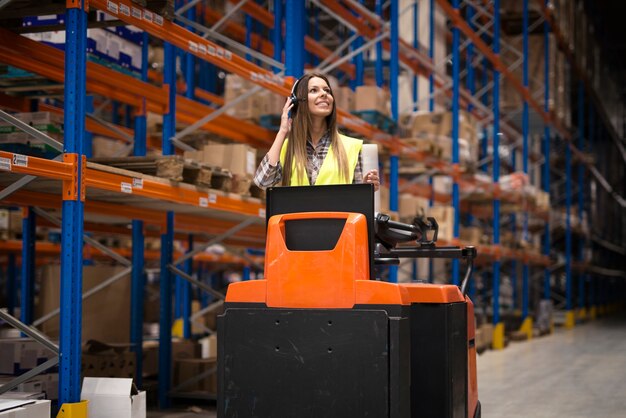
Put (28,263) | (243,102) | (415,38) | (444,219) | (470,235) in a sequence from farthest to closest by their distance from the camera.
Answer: (415,38)
(470,235)
(444,219)
(243,102)
(28,263)

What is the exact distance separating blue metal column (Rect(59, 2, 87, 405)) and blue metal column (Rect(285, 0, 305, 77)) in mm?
2824

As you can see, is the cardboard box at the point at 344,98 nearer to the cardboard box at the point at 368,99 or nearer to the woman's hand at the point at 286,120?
the cardboard box at the point at 368,99

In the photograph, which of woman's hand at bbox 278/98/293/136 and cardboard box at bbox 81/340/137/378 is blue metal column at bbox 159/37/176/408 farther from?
Result: woman's hand at bbox 278/98/293/136

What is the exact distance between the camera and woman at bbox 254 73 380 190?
369 centimetres

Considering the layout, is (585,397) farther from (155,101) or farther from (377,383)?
(377,383)

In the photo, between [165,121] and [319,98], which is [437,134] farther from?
[319,98]

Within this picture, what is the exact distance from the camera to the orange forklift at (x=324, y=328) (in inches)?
124

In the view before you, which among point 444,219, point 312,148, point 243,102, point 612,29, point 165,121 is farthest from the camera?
point 612,29

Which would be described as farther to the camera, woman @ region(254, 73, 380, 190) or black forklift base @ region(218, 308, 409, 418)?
woman @ region(254, 73, 380, 190)

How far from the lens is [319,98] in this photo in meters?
3.71

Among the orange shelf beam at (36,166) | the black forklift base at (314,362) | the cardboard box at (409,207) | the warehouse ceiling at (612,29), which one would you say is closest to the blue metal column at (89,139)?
the orange shelf beam at (36,166)

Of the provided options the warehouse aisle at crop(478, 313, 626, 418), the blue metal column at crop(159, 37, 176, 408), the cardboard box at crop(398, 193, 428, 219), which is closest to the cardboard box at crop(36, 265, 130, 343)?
the blue metal column at crop(159, 37, 176, 408)

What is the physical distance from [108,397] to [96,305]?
2486 millimetres

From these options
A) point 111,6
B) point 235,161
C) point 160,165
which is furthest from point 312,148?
point 235,161
